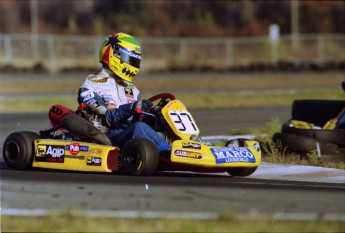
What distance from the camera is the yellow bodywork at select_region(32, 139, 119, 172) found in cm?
803

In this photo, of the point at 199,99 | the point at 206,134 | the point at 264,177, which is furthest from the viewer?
the point at 199,99

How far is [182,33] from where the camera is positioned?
45.3 metres

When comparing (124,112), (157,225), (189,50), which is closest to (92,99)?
(124,112)

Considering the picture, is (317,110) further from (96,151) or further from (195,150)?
(96,151)

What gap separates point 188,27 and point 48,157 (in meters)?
37.6

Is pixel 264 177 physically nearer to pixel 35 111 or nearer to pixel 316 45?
pixel 35 111

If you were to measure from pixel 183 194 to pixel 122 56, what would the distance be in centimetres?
254

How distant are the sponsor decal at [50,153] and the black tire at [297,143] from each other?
9.48 ft

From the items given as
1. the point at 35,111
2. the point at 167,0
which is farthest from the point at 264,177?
the point at 167,0

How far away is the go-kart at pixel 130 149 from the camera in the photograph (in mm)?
7789

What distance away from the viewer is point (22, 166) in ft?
28.0

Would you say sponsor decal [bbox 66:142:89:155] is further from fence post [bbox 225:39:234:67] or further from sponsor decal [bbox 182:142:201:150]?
fence post [bbox 225:39:234:67]

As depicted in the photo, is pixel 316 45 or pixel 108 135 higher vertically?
pixel 108 135

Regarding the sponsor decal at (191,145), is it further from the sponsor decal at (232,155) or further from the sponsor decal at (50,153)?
the sponsor decal at (50,153)
